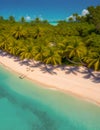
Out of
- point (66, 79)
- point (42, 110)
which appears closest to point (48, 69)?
point (66, 79)

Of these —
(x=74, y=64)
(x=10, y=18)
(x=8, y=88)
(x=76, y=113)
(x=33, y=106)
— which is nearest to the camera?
(x=76, y=113)

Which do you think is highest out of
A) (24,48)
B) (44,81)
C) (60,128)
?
(24,48)

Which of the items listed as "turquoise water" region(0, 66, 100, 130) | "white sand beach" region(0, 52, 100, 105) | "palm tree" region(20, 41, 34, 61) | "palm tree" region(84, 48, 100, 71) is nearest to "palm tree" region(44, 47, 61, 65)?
"white sand beach" region(0, 52, 100, 105)

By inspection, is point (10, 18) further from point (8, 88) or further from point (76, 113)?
point (76, 113)

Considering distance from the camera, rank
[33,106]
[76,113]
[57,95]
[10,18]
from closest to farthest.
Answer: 1. [76,113]
2. [33,106]
3. [57,95]
4. [10,18]

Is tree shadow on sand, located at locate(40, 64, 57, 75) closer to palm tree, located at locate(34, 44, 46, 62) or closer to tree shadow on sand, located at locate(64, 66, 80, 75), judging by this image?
tree shadow on sand, located at locate(64, 66, 80, 75)

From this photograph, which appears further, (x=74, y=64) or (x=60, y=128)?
(x=74, y=64)

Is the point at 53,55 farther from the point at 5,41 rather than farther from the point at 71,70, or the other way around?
the point at 5,41

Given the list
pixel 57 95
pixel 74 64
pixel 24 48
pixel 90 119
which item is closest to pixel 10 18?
pixel 24 48
